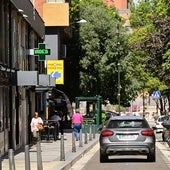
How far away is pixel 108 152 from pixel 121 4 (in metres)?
139

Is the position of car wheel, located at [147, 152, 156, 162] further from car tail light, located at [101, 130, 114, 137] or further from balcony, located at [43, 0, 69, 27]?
balcony, located at [43, 0, 69, 27]

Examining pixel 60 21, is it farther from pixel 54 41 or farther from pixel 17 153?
pixel 17 153

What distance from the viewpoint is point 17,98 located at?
2797 centimetres

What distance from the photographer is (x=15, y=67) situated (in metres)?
27.4

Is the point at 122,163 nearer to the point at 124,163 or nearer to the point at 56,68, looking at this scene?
the point at 124,163

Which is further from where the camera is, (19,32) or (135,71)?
(135,71)

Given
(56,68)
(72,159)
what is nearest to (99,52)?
(56,68)

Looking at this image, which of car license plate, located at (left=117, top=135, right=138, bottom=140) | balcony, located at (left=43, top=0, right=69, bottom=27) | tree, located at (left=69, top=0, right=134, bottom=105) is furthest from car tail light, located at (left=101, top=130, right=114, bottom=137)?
tree, located at (left=69, top=0, right=134, bottom=105)

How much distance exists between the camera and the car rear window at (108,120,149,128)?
859 inches

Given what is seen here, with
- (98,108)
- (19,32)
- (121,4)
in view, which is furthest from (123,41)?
(121,4)

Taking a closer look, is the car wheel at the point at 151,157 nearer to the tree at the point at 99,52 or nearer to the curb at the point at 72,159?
the curb at the point at 72,159

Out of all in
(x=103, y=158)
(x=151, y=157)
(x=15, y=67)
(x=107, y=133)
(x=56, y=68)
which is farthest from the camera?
(x=56, y=68)

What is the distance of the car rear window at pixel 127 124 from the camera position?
21.8 meters

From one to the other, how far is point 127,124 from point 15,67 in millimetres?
7243
